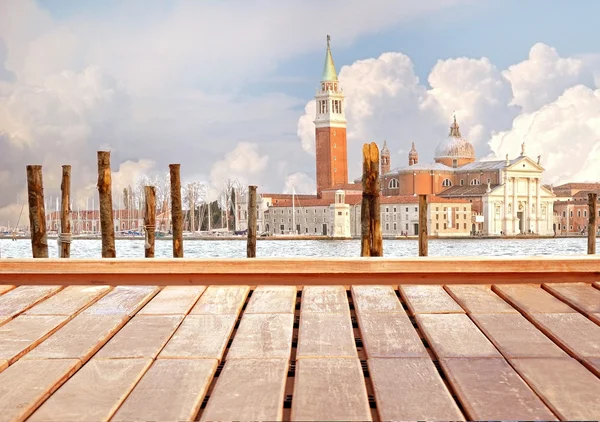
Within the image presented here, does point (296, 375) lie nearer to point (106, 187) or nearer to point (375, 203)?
point (375, 203)

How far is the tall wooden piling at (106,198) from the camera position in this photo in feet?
29.0

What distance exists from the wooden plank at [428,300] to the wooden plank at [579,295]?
303 mm

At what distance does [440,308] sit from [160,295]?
79 centimetres

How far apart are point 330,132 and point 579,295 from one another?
227 ft

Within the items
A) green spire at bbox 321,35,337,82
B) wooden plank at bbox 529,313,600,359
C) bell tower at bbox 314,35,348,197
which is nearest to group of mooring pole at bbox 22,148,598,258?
wooden plank at bbox 529,313,600,359

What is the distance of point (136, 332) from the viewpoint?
204 centimetres

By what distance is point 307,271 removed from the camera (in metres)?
2.50

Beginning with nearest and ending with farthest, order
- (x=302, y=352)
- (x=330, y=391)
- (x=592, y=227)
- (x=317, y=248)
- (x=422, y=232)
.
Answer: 1. (x=330, y=391)
2. (x=302, y=352)
3. (x=422, y=232)
4. (x=592, y=227)
5. (x=317, y=248)

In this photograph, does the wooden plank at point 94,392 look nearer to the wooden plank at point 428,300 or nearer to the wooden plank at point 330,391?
the wooden plank at point 330,391

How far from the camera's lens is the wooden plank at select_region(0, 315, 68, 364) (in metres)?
1.92

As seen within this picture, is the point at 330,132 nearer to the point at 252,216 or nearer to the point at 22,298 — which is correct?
the point at 252,216

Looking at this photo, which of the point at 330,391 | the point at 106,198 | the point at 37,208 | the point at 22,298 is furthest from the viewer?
the point at 106,198

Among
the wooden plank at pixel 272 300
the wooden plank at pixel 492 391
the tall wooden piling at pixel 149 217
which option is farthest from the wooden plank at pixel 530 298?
the tall wooden piling at pixel 149 217

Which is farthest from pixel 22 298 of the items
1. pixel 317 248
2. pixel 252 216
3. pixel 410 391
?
pixel 317 248
